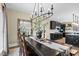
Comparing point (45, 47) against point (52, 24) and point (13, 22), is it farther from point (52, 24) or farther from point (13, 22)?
point (13, 22)

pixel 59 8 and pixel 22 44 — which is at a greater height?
pixel 59 8

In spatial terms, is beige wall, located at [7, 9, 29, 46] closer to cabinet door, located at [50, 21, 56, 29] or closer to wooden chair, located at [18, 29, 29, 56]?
wooden chair, located at [18, 29, 29, 56]

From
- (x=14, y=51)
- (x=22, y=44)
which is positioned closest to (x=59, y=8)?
(x=22, y=44)

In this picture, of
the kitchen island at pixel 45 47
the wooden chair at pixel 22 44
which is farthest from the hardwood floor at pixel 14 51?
the kitchen island at pixel 45 47

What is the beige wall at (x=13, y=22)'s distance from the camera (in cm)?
169

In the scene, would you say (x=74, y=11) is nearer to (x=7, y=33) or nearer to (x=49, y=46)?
(x=49, y=46)

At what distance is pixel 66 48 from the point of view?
1668 millimetres

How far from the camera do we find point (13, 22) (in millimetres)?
1699

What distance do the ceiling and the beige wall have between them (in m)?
0.06

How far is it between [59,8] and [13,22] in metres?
0.72

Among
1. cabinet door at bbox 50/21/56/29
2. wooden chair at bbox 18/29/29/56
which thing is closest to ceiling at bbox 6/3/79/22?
cabinet door at bbox 50/21/56/29

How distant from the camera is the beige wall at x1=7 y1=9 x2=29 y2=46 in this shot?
169cm

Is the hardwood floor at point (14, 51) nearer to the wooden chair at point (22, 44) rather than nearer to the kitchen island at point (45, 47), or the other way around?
the wooden chair at point (22, 44)

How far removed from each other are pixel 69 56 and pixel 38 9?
86 cm
